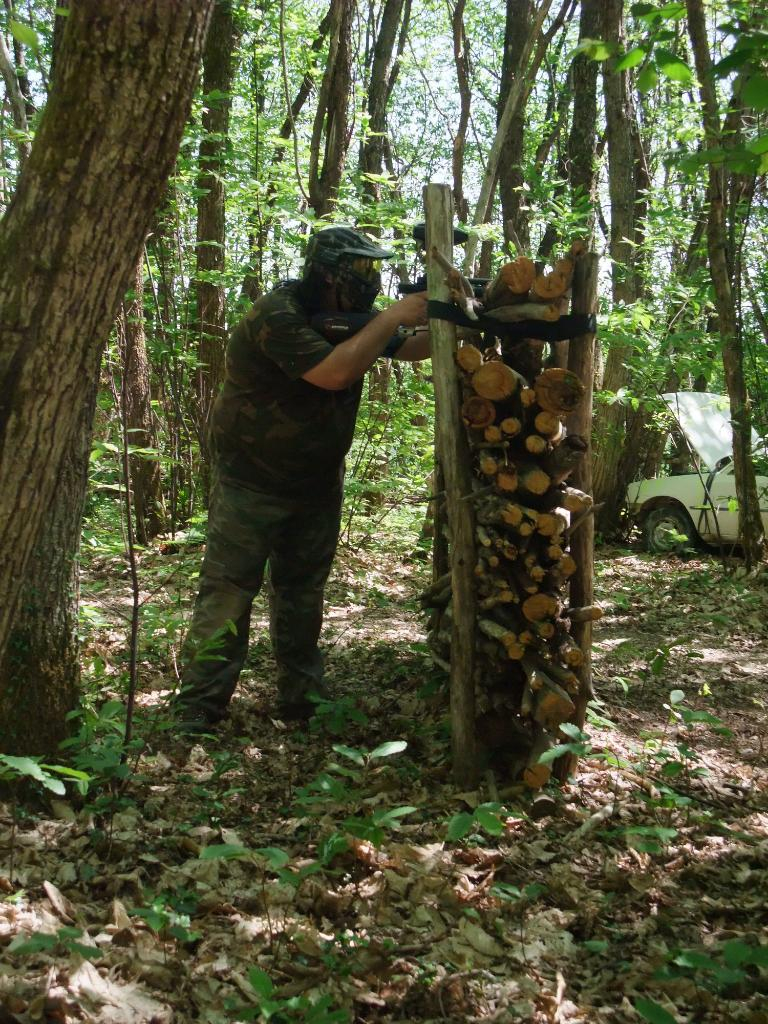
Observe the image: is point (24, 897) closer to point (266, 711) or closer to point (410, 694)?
point (266, 711)

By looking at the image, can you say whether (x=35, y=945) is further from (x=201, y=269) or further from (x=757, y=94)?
(x=201, y=269)

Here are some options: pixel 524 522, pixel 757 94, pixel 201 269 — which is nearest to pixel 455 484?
pixel 524 522

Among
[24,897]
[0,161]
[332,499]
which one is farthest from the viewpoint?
[0,161]

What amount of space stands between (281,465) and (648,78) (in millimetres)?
2582

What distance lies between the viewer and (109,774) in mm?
3303

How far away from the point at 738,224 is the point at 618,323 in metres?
2.14

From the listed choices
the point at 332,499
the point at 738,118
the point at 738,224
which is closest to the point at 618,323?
the point at 738,224

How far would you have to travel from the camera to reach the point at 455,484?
13.4ft

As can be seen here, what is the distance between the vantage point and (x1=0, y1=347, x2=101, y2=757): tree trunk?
3.62m

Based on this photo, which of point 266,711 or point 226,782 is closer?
point 226,782

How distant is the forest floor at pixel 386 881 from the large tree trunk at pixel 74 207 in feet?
3.90

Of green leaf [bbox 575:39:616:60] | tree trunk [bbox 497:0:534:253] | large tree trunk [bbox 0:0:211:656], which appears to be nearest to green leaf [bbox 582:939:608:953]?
large tree trunk [bbox 0:0:211:656]

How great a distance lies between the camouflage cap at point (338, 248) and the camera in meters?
4.62

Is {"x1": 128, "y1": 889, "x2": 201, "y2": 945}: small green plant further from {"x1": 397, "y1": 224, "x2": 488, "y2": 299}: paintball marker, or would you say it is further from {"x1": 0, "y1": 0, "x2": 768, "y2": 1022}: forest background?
{"x1": 397, "y1": 224, "x2": 488, "y2": 299}: paintball marker
